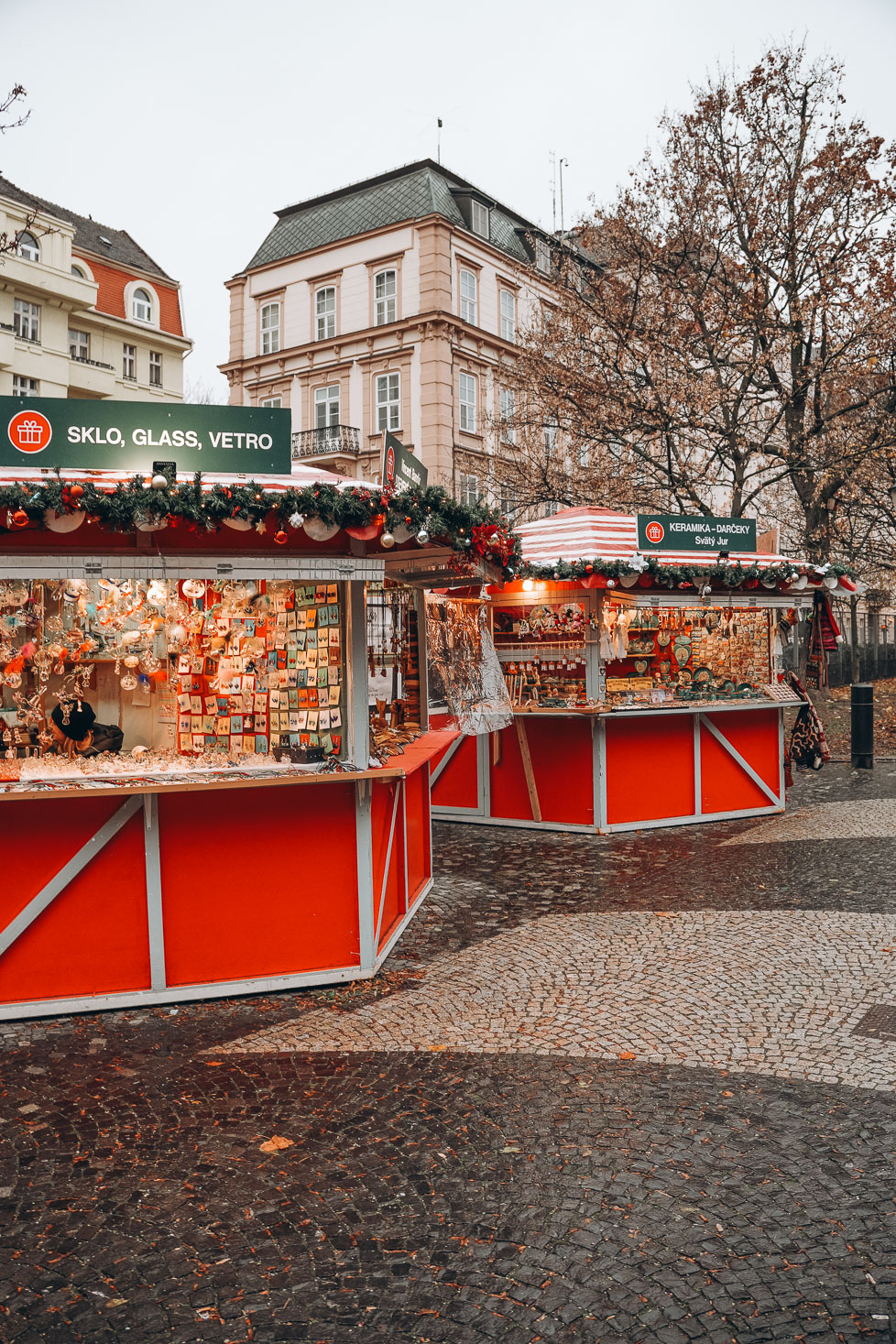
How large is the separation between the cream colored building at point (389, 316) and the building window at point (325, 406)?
0.04 m

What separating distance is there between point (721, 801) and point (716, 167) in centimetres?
1070

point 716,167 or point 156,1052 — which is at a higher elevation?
point 716,167

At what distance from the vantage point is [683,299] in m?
16.4

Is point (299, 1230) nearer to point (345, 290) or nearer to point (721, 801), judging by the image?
point (721, 801)

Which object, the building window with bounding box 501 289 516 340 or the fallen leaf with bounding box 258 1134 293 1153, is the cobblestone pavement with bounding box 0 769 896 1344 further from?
the building window with bounding box 501 289 516 340

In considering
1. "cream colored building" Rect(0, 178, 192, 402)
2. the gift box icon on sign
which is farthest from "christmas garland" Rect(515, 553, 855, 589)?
"cream colored building" Rect(0, 178, 192, 402)

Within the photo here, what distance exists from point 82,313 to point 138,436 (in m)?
28.1

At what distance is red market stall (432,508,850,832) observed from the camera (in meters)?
10.2

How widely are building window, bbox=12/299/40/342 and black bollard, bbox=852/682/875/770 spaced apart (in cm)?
2484

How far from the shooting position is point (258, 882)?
18.5 feet

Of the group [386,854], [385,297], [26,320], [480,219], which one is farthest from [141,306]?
[386,854]

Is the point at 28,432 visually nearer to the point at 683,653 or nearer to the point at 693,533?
the point at 693,533

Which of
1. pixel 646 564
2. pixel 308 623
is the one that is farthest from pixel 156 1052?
pixel 646 564

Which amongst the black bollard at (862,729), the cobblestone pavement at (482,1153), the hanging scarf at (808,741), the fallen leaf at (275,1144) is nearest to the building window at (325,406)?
the black bollard at (862,729)
